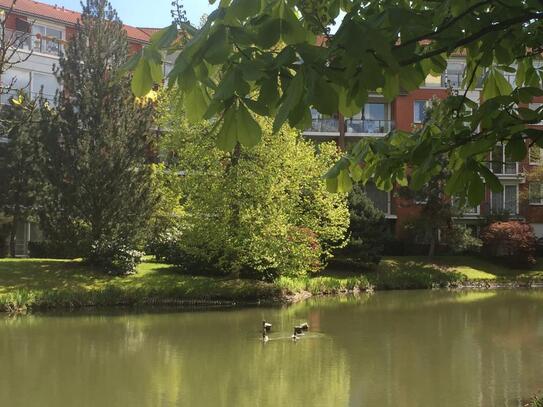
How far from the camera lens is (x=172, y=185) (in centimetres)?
2531

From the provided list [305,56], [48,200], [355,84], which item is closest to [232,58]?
[305,56]

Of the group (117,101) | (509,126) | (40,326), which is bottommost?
(40,326)

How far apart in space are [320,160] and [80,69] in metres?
10.7

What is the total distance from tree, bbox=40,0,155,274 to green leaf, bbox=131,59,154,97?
22.2m

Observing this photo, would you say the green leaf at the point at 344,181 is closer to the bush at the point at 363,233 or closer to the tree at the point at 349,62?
the tree at the point at 349,62

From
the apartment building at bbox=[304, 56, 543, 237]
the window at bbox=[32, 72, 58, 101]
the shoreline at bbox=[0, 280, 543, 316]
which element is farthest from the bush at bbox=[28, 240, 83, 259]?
the apartment building at bbox=[304, 56, 543, 237]

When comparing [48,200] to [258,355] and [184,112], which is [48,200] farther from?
[184,112]

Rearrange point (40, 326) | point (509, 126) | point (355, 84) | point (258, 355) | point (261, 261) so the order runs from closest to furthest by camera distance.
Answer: point (355, 84), point (509, 126), point (258, 355), point (40, 326), point (261, 261)

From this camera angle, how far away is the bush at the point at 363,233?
103 feet

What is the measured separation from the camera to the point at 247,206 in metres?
23.8

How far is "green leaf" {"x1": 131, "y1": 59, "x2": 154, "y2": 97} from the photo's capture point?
2.09 metres

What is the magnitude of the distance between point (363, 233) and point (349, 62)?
30.6 m

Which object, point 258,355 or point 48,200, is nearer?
point 258,355

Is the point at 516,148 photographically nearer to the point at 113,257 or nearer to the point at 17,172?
the point at 113,257
